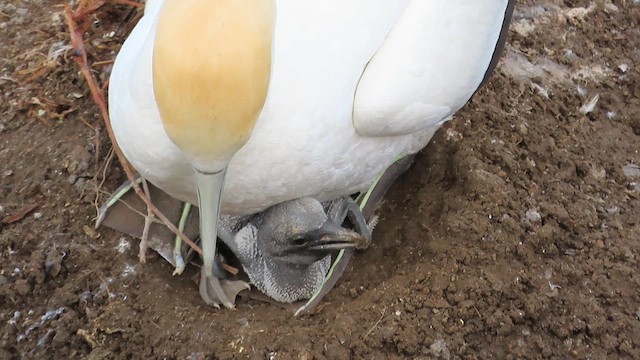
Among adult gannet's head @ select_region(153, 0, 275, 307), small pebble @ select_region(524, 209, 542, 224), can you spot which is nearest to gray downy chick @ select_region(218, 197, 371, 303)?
small pebble @ select_region(524, 209, 542, 224)

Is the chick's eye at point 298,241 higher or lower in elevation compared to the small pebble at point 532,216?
higher

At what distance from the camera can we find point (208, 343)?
260 cm

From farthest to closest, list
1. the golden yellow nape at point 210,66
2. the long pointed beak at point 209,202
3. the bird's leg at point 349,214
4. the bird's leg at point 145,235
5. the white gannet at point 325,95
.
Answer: the bird's leg at point 349,214 < the bird's leg at point 145,235 < the white gannet at point 325,95 < the long pointed beak at point 209,202 < the golden yellow nape at point 210,66

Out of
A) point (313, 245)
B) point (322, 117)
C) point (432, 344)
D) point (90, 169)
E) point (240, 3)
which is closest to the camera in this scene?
point (240, 3)

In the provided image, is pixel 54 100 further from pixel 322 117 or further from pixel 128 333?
pixel 322 117

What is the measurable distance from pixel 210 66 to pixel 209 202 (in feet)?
1.61

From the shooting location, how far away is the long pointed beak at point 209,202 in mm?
2066

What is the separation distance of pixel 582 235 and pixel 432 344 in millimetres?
783

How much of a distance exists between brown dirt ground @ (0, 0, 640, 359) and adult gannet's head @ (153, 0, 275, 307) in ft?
3.13

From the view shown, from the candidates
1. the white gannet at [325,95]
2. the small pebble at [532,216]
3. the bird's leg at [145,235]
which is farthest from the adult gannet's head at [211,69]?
the small pebble at [532,216]

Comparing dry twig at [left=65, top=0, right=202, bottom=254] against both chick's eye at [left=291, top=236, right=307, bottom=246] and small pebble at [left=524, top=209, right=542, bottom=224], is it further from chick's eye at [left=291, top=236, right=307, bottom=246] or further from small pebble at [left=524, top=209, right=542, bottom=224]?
small pebble at [left=524, top=209, right=542, bottom=224]

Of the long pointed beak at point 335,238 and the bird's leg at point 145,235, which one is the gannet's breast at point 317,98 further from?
the bird's leg at point 145,235

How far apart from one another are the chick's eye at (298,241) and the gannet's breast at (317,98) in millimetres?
247

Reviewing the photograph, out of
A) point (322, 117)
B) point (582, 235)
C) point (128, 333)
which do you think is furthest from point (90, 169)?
point (582, 235)
